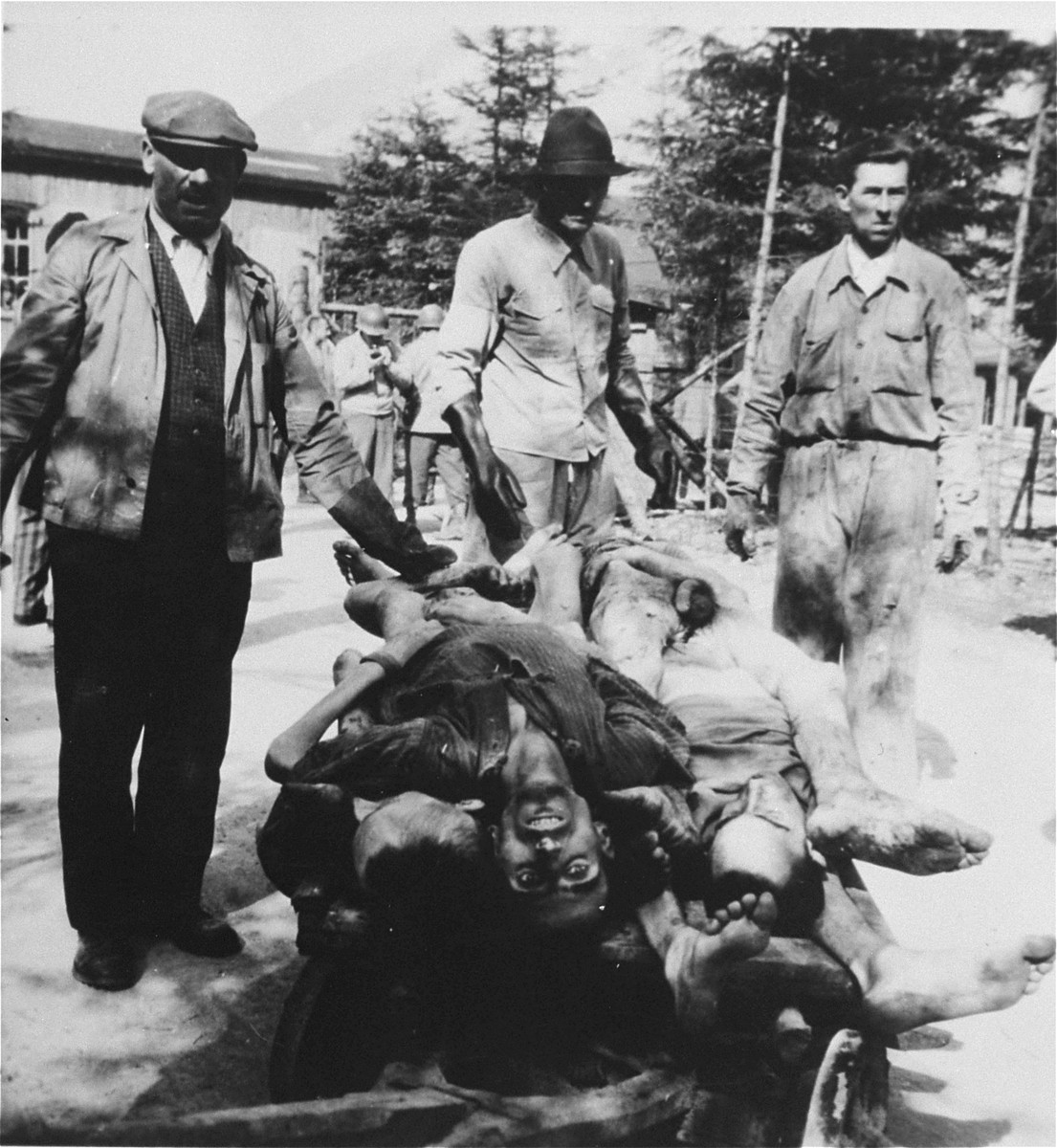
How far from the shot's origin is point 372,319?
967 cm

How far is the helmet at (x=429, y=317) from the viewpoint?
32.8 ft

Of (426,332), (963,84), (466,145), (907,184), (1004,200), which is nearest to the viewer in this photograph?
(907,184)

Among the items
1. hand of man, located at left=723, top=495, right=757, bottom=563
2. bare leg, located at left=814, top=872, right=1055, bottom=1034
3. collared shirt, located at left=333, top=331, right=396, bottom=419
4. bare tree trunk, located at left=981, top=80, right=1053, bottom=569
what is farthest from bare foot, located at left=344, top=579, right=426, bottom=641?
collared shirt, located at left=333, top=331, right=396, bottom=419

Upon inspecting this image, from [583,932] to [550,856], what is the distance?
0.18 metres

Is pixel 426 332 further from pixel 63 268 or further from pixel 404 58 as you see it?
pixel 63 268

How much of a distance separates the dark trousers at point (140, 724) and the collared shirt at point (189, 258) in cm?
69

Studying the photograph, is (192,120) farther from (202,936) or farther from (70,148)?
(202,936)

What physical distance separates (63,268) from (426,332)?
25.4ft

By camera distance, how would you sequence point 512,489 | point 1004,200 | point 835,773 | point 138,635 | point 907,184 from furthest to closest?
point 1004,200
point 907,184
point 512,489
point 138,635
point 835,773

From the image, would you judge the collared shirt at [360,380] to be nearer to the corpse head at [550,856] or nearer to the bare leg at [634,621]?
the bare leg at [634,621]

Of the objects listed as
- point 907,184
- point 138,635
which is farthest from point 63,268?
point 907,184

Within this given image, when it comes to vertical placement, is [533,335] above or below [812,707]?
above

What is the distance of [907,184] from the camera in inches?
166

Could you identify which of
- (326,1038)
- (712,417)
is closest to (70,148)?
(326,1038)
